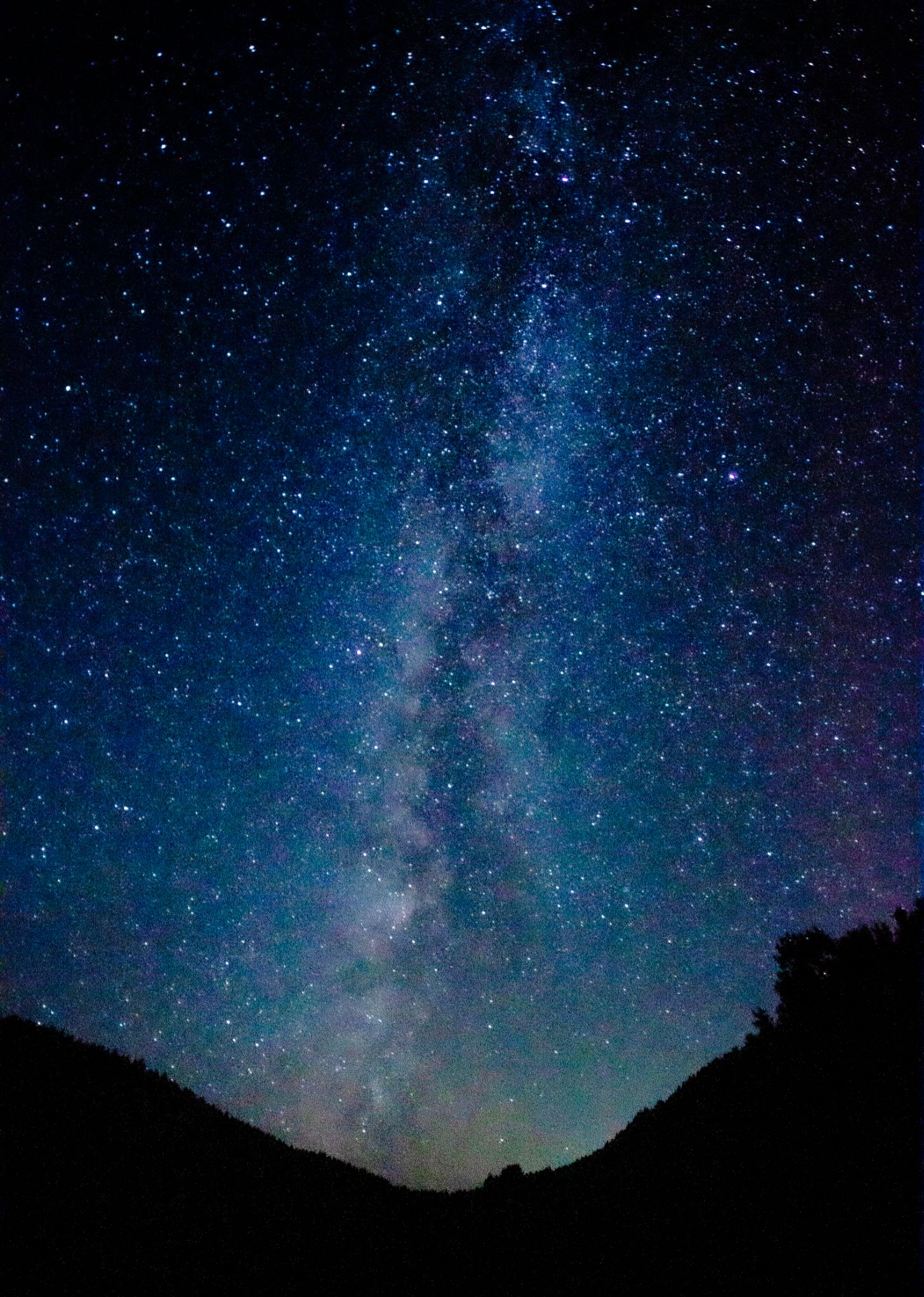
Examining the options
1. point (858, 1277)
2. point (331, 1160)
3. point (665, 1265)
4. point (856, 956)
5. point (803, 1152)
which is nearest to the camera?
point (858, 1277)

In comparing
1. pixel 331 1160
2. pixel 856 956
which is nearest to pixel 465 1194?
pixel 331 1160

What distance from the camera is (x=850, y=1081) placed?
33.2ft

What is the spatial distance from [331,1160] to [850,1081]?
31.8 feet

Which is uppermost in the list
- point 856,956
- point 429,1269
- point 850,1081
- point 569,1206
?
point 856,956

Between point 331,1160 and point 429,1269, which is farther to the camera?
point 331,1160

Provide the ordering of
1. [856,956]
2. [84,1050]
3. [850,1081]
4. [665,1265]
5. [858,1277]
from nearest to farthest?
[858,1277]
[665,1265]
[850,1081]
[84,1050]
[856,956]

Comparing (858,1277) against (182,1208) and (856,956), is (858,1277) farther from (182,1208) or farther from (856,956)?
(856,956)

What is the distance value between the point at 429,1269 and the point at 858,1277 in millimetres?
5610

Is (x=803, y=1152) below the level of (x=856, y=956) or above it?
below

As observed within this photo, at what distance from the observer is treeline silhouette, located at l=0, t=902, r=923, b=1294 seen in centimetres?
782

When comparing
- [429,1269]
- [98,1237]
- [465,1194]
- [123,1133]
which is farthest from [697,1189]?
[123,1133]

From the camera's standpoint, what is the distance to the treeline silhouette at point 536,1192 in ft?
25.7

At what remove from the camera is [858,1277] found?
22.6ft

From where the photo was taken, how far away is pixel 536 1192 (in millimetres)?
12516
